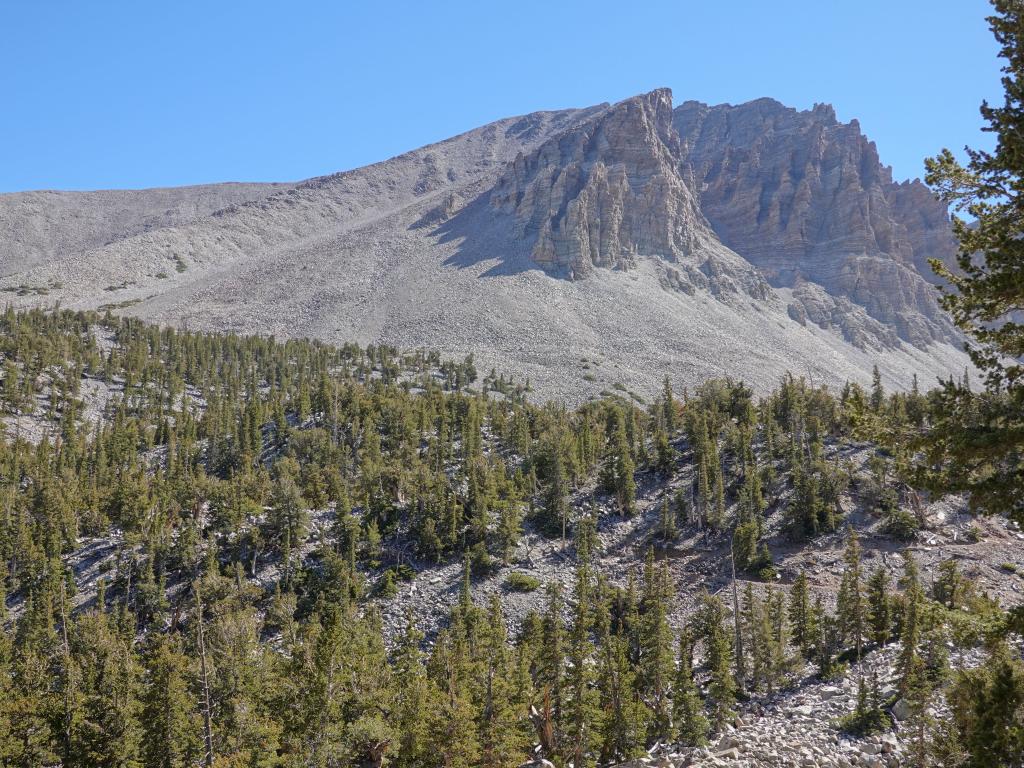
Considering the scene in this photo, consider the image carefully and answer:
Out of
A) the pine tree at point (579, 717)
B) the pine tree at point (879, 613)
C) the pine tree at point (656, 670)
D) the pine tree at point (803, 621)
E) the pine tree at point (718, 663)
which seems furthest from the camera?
the pine tree at point (803, 621)

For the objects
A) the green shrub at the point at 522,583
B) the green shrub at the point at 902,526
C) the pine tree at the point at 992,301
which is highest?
the pine tree at the point at 992,301

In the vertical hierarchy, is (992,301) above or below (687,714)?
above

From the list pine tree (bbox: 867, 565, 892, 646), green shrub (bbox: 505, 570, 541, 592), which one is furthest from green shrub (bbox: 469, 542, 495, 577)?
pine tree (bbox: 867, 565, 892, 646)

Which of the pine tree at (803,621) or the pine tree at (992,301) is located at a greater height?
the pine tree at (992,301)

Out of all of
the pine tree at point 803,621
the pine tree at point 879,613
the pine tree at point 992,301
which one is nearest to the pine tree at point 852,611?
the pine tree at point 879,613

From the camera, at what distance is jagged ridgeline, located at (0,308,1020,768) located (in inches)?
1018

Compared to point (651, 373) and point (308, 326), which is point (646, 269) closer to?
point (651, 373)

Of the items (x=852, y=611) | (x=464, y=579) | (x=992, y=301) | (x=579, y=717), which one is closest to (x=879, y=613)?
(x=852, y=611)

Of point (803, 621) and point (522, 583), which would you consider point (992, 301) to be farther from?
point (522, 583)

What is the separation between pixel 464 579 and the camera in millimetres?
49375

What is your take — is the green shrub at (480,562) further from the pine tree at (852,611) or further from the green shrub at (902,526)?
the green shrub at (902,526)

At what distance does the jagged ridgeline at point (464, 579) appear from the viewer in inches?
1018

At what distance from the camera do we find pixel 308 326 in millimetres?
158625

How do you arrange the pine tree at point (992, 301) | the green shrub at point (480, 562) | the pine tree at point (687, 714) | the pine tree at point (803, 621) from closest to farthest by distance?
the pine tree at point (992, 301)
the pine tree at point (687, 714)
the pine tree at point (803, 621)
the green shrub at point (480, 562)
